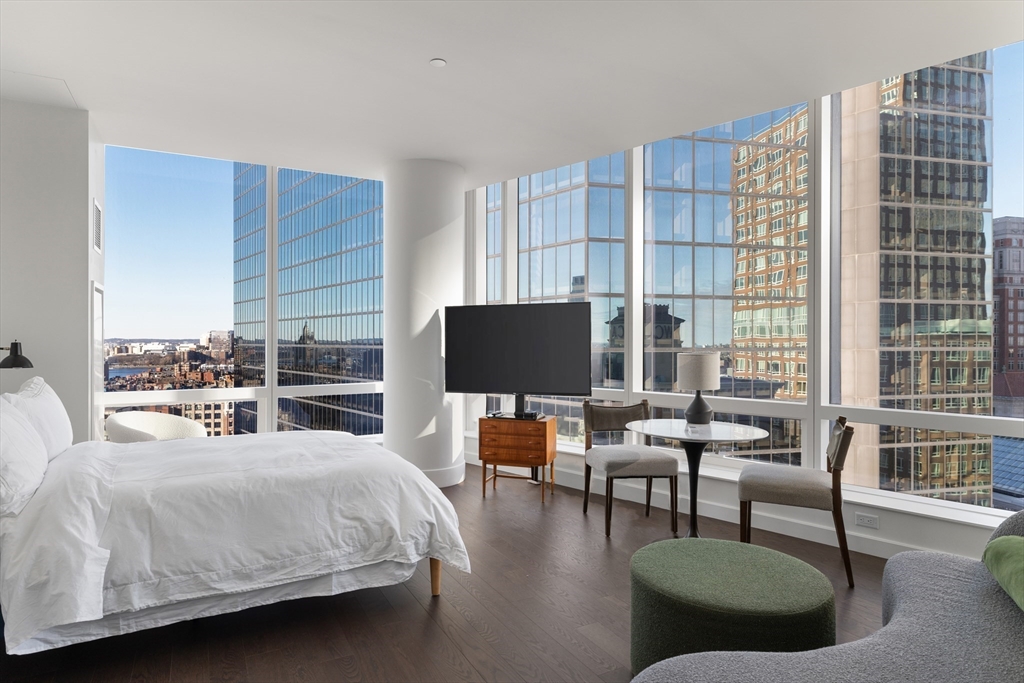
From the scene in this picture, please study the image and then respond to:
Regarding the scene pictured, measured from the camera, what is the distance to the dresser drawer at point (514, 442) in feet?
15.8

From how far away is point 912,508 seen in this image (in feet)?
11.3

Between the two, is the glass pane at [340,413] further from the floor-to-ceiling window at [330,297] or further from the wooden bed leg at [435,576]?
the wooden bed leg at [435,576]

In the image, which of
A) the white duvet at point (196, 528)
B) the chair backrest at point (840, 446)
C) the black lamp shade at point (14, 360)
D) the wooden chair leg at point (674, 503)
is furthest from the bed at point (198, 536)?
the chair backrest at point (840, 446)

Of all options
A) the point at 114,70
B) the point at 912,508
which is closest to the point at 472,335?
the point at 114,70

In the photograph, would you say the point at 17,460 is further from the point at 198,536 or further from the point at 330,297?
the point at 330,297

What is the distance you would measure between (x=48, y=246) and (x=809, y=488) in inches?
189

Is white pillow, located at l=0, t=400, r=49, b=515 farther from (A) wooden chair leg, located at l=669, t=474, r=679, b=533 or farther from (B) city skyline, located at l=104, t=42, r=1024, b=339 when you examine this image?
(A) wooden chair leg, located at l=669, t=474, r=679, b=533

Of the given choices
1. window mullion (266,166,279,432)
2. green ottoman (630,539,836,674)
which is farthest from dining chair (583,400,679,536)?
window mullion (266,166,279,432)

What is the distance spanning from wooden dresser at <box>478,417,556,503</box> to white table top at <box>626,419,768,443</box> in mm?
1094

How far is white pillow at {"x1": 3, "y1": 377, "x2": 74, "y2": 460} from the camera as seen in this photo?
274 cm

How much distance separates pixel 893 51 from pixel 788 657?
3.11 meters

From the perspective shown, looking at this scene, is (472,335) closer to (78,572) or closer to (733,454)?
(733,454)

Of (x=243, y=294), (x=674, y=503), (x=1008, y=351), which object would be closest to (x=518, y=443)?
(x=674, y=503)

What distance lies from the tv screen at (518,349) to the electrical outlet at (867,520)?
2.06 m
